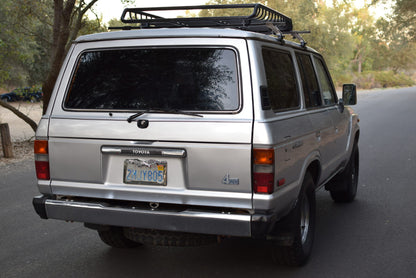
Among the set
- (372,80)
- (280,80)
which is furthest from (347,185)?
(372,80)

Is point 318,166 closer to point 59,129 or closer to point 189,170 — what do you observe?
point 189,170

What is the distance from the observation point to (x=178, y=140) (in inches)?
143

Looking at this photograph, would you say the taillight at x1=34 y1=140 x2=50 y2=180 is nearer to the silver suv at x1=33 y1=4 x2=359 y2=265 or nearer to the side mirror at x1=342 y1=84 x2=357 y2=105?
the silver suv at x1=33 y1=4 x2=359 y2=265

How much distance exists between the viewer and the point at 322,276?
4234 millimetres

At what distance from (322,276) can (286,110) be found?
141 cm

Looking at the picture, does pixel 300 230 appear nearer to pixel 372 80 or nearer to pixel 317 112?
pixel 317 112

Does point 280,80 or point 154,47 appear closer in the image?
point 154,47

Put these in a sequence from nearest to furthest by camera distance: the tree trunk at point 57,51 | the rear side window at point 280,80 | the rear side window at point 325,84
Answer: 1. the rear side window at point 280,80
2. the rear side window at point 325,84
3. the tree trunk at point 57,51

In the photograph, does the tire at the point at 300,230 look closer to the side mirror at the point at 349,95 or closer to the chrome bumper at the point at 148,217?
the chrome bumper at the point at 148,217

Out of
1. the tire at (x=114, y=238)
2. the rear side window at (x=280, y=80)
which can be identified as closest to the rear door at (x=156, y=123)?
the rear side window at (x=280, y=80)

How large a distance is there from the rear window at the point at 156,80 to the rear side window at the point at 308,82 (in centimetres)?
129

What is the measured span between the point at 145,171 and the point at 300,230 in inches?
55.7

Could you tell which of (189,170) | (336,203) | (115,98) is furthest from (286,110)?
(336,203)

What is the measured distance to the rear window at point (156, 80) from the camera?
147 inches
